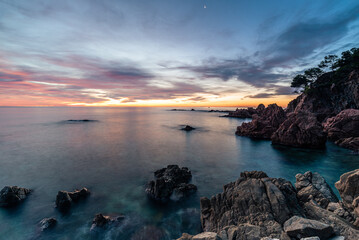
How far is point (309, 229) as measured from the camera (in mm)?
5492

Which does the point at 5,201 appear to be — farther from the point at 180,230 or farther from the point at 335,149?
the point at 335,149

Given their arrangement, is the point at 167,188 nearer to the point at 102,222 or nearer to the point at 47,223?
the point at 102,222

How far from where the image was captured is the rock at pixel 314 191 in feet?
27.6

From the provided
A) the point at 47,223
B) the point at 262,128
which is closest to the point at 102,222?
the point at 47,223

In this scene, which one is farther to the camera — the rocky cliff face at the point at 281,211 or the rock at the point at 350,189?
the rock at the point at 350,189

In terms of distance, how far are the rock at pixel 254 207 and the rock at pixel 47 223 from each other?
10187 millimetres

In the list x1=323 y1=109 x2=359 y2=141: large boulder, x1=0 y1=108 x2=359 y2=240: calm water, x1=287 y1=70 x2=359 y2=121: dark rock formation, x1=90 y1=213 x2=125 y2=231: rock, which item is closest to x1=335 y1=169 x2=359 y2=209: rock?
x1=0 y1=108 x2=359 y2=240: calm water

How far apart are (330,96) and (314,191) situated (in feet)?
197

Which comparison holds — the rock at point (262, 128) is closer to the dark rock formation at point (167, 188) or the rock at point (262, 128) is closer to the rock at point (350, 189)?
the dark rock formation at point (167, 188)

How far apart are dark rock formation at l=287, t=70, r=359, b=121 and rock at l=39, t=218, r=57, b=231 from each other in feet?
165

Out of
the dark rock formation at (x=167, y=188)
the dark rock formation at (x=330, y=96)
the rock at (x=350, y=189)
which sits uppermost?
the dark rock formation at (x=330, y=96)

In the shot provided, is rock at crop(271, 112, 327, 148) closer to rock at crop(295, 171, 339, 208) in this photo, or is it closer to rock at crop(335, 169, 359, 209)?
rock at crop(295, 171, 339, 208)

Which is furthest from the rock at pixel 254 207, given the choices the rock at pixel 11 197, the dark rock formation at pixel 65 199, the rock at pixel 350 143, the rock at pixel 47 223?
the rock at pixel 350 143

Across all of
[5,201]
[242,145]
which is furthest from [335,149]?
[5,201]
